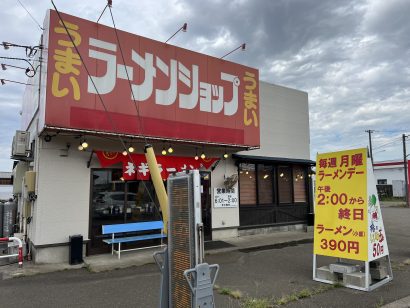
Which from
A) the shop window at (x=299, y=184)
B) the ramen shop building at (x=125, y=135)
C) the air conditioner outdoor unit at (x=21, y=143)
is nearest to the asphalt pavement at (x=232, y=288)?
the ramen shop building at (x=125, y=135)

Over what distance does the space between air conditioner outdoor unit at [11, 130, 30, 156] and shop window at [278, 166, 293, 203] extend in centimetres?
922

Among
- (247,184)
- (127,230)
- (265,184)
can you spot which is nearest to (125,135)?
(127,230)

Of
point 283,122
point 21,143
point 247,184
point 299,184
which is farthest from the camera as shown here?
point 299,184

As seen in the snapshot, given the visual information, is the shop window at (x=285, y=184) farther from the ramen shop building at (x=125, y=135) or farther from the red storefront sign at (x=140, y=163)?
the red storefront sign at (x=140, y=163)

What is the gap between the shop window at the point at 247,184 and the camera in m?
12.7

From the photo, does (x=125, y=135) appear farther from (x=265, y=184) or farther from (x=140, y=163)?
(x=265, y=184)

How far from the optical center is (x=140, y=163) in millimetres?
9852

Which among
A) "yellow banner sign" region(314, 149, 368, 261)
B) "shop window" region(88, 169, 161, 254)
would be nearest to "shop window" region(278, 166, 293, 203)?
"shop window" region(88, 169, 161, 254)

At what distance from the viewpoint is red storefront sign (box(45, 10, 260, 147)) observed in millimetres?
8070

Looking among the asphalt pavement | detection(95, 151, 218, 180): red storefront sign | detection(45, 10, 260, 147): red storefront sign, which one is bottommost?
the asphalt pavement

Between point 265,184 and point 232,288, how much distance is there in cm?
738

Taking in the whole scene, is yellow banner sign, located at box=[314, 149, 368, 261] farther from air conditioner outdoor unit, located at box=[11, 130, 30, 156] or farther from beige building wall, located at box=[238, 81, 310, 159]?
air conditioner outdoor unit, located at box=[11, 130, 30, 156]

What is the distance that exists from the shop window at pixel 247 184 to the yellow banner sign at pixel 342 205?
17.6ft

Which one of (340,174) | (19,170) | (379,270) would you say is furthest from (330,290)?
(19,170)
